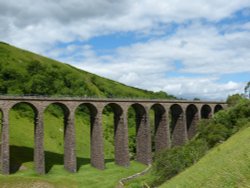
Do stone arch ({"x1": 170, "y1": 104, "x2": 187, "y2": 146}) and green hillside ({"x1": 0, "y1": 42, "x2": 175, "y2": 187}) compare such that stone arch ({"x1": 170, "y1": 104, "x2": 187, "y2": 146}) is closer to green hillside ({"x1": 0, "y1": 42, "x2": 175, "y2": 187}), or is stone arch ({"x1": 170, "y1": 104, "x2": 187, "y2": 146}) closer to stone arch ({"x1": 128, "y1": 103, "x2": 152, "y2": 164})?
green hillside ({"x1": 0, "y1": 42, "x2": 175, "y2": 187})

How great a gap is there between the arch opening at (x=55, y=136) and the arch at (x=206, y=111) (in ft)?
160

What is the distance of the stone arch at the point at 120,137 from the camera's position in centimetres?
7981

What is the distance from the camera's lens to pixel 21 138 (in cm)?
9025

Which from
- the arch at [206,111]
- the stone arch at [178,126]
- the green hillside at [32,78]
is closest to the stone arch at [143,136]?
the stone arch at [178,126]

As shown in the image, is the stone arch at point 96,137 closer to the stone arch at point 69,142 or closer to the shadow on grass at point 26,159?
the stone arch at point 69,142

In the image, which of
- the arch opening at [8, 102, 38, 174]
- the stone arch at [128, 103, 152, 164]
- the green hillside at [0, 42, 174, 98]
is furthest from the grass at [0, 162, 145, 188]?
the green hillside at [0, 42, 174, 98]

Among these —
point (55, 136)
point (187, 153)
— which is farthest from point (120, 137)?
point (55, 136)

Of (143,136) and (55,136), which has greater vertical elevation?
(143,136)

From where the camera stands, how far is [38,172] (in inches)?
2584

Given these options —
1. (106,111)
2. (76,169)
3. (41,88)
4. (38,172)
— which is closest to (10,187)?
(38,172)

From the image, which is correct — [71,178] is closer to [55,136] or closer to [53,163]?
[53,163]

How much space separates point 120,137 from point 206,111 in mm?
46597

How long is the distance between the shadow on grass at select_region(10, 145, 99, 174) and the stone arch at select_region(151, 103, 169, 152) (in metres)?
21.1

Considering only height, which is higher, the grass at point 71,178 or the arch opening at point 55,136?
the arch opening at point 55,136
